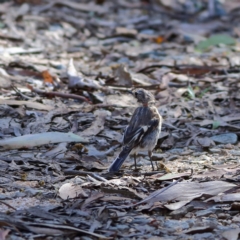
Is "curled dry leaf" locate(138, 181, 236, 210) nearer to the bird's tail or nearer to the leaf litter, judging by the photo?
the leaf litter

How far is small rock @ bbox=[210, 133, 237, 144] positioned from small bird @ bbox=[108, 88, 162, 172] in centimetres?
76

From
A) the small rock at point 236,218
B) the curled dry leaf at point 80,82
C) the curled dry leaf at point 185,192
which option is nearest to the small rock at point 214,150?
the curled dry leaf at point 185,192

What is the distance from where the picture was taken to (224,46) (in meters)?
10.7

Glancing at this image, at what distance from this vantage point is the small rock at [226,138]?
22.2 feet

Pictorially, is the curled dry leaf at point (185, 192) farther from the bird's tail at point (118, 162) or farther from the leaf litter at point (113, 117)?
the bird's tail at point (118, 162)

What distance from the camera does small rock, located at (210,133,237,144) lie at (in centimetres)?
675

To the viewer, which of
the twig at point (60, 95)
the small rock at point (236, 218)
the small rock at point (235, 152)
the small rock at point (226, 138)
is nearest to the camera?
the small rock at point (236, 218)

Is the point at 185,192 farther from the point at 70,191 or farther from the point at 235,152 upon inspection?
the point at 235,152

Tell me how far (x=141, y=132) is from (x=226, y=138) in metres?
1.13

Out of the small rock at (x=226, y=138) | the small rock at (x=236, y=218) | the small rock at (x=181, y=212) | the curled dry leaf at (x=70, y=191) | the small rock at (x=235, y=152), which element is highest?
the small rock at (x=236, y=218)

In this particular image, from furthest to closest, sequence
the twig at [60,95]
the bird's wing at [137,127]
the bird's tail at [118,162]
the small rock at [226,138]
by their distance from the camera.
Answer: the twig at [60,95] → the small rock at [226,138] → the bird's wing at [137,127] → the bird's tail at [118,162]

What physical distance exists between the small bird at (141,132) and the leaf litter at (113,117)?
0.50 feet

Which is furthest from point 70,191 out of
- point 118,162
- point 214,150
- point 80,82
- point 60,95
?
point 80,82

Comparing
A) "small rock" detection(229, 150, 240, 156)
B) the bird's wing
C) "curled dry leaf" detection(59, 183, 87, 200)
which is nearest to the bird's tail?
the bird's wing
